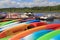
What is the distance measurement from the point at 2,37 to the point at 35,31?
1.62m

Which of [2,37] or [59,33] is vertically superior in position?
[59,33]

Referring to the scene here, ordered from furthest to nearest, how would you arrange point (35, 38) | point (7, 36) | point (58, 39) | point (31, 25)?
point (31, 25) → point (7, 36) → point (35, 38) → point (58, 39)

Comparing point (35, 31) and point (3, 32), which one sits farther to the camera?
point (3, 32)

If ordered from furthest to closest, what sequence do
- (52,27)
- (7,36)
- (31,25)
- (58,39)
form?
(31,25), (7,36), (52,27), (58,39)

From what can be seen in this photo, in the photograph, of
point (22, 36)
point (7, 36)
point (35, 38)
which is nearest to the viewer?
point (35, 38)

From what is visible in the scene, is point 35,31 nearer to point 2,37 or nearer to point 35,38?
point 35,38

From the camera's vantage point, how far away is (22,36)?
690cm

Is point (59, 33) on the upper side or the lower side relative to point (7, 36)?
upper

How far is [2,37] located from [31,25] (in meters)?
1.56

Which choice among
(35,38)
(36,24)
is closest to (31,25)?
(36,24)

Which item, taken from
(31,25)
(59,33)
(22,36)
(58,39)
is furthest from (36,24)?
(58,39)

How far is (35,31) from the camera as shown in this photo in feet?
23.5

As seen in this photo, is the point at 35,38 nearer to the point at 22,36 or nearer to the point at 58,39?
the point at 22,36

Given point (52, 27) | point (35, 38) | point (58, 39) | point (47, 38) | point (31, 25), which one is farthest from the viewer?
point (31, 25)
